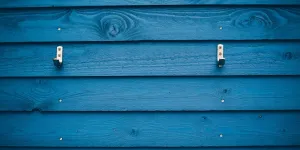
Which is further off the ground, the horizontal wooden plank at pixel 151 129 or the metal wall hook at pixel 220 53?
the metal wall hook at pixel 220 53

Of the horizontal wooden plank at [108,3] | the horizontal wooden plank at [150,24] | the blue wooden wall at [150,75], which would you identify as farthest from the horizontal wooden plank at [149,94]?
the horizontal wooden plank at [108,3]

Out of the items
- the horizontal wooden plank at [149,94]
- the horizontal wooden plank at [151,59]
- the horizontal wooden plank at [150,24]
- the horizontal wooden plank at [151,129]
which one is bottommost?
the horizontal wooden plank at [151,129]

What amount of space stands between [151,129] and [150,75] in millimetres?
227

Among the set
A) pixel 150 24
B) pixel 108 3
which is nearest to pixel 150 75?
pixel 150 24

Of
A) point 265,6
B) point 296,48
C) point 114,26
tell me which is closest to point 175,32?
Result: point 114,26

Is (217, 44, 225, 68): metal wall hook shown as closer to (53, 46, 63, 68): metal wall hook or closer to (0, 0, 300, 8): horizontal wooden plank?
(0, 0, 300, 8): horizontal wooden plank

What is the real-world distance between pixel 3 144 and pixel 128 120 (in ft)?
1.79

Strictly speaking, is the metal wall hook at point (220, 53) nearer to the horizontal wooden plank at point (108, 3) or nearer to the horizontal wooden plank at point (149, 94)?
the horizontal wooden plank at point (149, 94)

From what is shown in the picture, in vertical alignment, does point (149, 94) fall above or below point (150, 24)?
below

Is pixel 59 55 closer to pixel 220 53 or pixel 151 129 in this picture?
pixel 151 129

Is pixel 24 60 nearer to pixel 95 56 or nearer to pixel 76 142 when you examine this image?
pixel 95 56

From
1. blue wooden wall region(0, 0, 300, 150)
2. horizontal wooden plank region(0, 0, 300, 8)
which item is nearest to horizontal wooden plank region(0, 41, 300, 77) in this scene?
blue wooden wall region(0, 0, 300, 150)

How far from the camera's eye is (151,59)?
1.03 m

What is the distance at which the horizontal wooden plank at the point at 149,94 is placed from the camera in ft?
3.32
